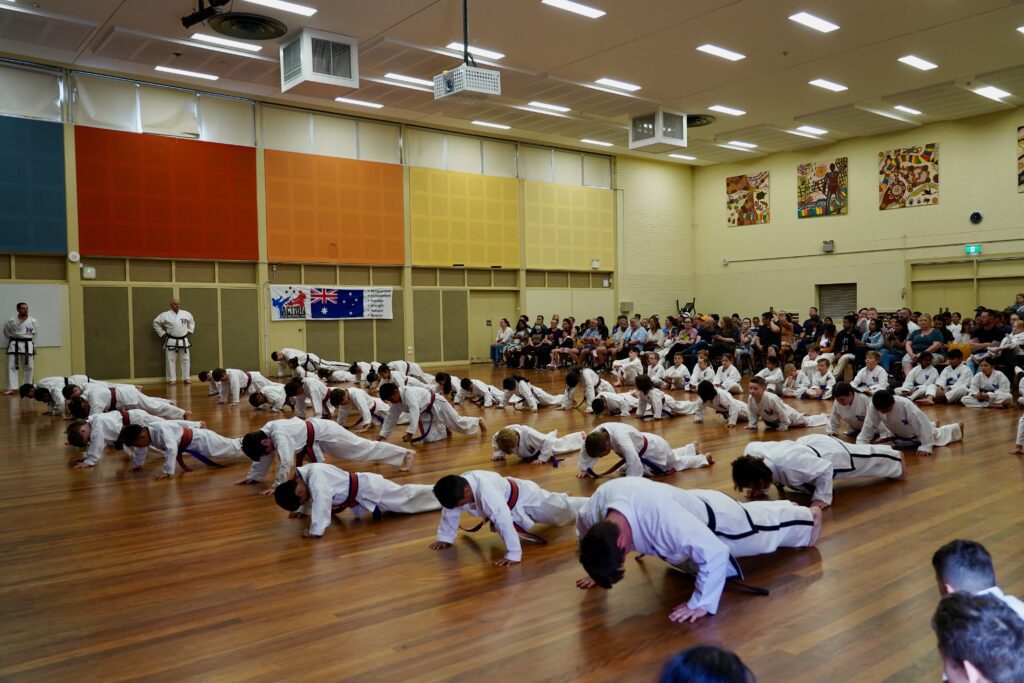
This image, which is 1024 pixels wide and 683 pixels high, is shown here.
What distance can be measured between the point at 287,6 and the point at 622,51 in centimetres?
542

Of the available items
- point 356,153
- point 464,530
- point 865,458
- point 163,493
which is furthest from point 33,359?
point 865,458

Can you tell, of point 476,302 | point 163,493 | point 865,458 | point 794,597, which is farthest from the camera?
point 476,302

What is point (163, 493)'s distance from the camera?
5816mm

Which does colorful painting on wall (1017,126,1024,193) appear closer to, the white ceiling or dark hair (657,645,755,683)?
the white ceiling

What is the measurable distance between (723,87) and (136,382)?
1288cm

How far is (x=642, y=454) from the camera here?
5.94 metres

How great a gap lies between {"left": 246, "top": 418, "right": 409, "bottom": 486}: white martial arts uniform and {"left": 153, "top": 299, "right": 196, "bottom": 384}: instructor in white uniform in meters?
9.25

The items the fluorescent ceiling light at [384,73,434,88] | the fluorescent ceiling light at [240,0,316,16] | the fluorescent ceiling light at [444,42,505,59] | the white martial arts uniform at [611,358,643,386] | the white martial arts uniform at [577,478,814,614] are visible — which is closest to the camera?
the white martial arts uniform at [577,478,814,614]

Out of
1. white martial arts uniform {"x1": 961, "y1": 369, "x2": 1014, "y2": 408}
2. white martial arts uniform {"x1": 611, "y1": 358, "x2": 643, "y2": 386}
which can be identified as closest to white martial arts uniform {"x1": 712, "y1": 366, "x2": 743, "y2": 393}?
white martial arts uniform {"x1": 611, "y1": 358, "x2": 643, "y2": 386}

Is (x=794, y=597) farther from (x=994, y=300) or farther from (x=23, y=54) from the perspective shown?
(x=994, y=300)

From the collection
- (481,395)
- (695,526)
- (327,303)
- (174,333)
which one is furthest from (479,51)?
(695,526)

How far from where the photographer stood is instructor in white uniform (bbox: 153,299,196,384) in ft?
47.0

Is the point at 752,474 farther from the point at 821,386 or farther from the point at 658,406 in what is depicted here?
the point at 821,386

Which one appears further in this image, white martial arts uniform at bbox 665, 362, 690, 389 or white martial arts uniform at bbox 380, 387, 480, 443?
white martial arts uniform at bbox 665, 362, 690, 389
